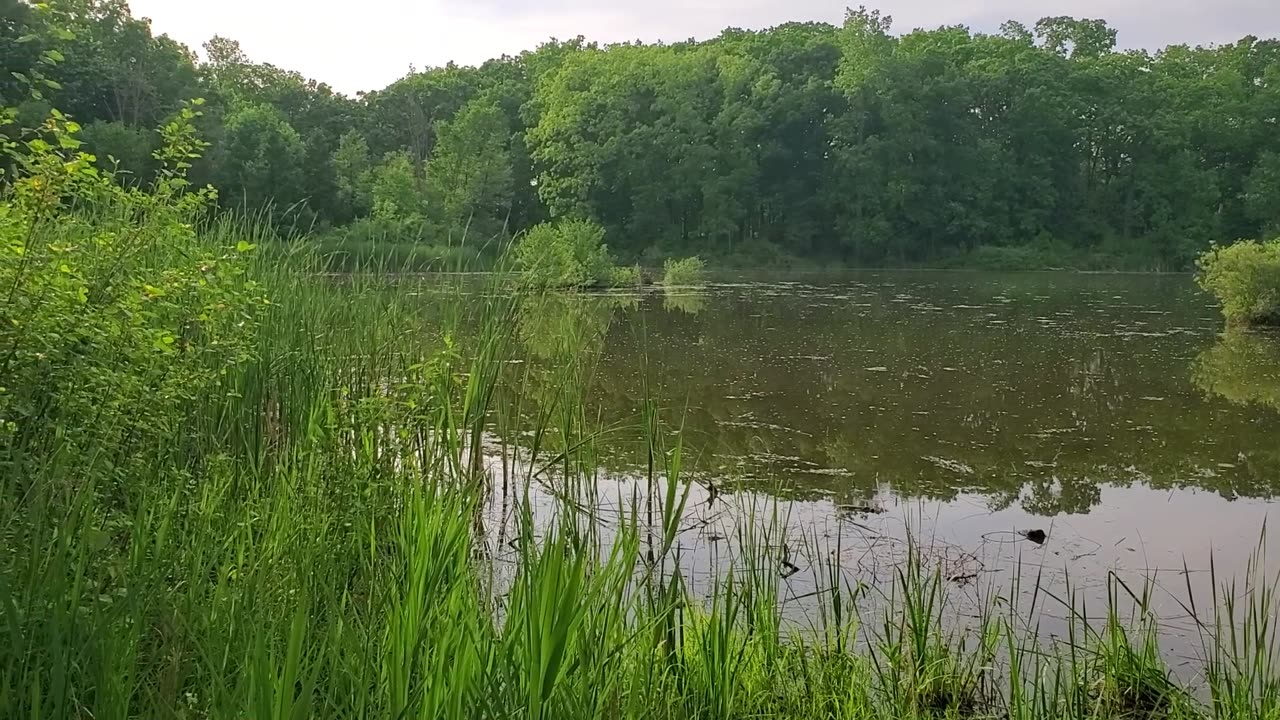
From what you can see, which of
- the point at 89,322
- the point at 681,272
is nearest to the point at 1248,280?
the point at 681,272

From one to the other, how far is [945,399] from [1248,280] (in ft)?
20.3

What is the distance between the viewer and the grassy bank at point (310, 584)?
1.38 m

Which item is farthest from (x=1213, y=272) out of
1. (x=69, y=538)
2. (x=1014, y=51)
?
(x=1014, y=51)

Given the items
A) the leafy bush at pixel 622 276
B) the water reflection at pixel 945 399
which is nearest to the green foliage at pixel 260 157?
the leafy bush at pixel 622 276

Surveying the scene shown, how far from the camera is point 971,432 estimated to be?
523cm

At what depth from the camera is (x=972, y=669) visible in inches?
85.0

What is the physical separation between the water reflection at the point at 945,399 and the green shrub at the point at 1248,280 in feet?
2.07

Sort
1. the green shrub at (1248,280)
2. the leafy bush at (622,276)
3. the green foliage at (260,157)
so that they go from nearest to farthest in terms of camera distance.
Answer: the green shrub at (1248,280) < the leafy bush at (622,276) < the green foliage at (260,157)

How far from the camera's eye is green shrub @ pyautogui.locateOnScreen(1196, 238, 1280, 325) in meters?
9.92

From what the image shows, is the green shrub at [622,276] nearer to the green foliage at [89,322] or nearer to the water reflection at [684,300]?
the water reflection at [684,300]

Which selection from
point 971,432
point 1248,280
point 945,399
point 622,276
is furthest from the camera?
point 622,276

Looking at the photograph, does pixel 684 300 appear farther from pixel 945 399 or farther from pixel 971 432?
pixel 971 432

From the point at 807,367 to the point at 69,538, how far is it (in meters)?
6.58

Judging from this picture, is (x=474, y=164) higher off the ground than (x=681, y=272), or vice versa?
(x=474, y=164)
